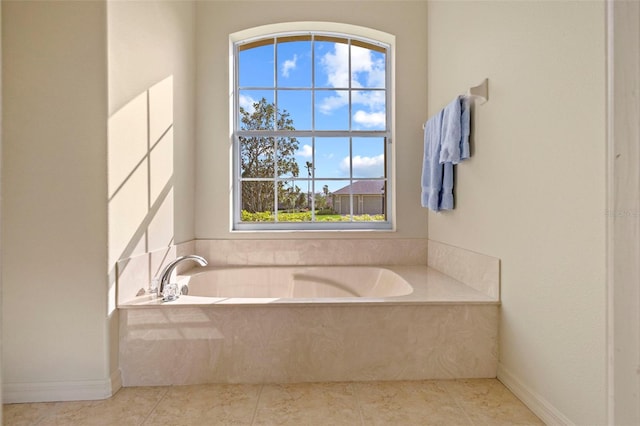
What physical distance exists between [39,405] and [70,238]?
762 millimetres

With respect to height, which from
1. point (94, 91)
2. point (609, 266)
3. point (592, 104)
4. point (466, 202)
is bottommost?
point (609, 266)

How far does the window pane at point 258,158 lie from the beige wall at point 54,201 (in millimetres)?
1264

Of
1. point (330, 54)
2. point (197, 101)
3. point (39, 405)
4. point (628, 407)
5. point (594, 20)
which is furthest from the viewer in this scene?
point (330, 54)

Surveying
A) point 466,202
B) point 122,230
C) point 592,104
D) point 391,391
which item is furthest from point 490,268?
point 122,230

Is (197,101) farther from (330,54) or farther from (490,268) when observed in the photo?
(490,268)

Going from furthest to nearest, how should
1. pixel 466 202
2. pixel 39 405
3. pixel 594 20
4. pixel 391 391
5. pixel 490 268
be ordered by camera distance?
pixel 466 202, pixel 490 268, pixel 391 391, pixel 39 405, pixel 594 20

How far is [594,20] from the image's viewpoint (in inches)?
45.9

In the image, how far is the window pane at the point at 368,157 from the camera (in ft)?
9.29

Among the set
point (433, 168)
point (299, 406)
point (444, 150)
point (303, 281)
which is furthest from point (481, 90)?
point (299, 406)

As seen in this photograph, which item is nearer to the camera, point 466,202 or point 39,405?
point 39,405

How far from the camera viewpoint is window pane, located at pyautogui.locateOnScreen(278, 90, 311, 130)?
9.25 ft

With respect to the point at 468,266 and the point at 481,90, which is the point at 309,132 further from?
the point at 468,266

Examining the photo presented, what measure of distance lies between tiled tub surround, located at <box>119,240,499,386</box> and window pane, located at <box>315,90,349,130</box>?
1570 millimetres

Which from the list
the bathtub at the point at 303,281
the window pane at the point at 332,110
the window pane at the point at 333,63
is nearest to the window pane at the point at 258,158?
the window pane at the point at 332,110
